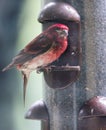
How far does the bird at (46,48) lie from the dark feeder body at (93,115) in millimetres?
243

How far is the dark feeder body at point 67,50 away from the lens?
97.8 inches

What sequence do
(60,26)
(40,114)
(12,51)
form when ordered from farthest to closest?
(12,51)
(40,114)
(60,26)

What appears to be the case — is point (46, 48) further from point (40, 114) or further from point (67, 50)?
point (40, 114)

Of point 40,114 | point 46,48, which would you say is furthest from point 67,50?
point 40,114

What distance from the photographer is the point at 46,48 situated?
8.02ft

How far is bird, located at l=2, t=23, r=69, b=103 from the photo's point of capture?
7.97ft

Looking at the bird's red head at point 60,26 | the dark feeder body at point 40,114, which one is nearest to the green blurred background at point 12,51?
the dark feeder body at point 40,114

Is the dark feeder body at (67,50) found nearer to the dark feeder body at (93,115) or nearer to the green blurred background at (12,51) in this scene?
the dark feeder body at (93,115)

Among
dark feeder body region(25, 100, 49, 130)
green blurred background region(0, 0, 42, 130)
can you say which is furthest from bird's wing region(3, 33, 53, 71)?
green blurred background region(0, 0, 42, 130)

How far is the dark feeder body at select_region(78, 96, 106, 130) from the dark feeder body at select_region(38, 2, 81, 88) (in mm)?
133

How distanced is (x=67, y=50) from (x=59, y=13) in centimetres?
17

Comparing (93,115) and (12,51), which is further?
(12,51)

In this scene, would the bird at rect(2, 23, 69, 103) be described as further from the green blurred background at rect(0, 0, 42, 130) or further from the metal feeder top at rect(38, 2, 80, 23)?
the green blurred background at rect(0, 0, 42, 130)

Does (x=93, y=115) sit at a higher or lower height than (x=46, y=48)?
lower
